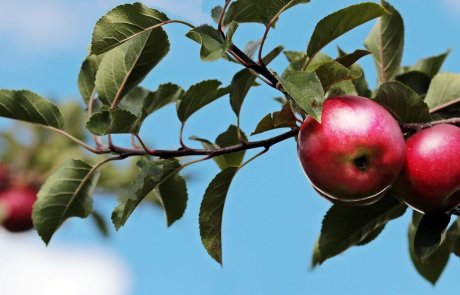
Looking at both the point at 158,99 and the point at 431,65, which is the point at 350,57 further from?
the point at 431,65

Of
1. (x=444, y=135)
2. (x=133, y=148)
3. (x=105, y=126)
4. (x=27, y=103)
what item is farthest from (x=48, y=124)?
(x=444, y=135)

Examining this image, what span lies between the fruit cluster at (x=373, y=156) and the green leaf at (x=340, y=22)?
13 cm

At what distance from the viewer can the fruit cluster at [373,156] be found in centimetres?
135

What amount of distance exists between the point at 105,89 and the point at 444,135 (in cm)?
83

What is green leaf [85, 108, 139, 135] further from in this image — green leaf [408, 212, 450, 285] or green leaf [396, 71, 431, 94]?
green leaf [408, 212, 450, 285]

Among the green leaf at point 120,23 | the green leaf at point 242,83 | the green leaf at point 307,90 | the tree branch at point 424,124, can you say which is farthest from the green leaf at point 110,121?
the tree branch at point 424,124

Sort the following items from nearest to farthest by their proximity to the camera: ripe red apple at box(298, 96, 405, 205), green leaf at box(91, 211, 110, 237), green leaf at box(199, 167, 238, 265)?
ripe red apple at box(298, 96, 405, 205), green leaf at box(199, 167, 238, 265), green leaf at box(91, 211, 110, 237)

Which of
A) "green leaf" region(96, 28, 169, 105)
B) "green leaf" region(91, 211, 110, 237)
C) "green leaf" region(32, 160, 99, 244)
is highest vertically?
A: "green leaf" region(96, 28, 169, 105)

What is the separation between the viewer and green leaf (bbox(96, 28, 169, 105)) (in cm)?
169

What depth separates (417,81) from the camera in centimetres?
186

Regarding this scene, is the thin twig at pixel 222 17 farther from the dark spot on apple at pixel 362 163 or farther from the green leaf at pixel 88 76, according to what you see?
the green leaf at pixel 88 76

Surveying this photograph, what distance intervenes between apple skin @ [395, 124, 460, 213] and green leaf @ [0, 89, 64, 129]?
91 centimetres

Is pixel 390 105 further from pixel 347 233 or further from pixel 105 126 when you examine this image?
pixel 105 126

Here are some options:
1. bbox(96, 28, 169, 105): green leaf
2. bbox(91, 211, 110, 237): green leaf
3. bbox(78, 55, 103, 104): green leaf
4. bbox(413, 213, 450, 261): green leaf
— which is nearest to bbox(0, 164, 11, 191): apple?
bbox(91, 211, 110, 237): green leaf
